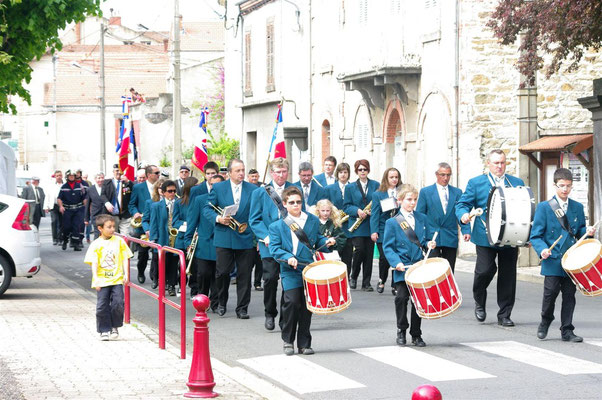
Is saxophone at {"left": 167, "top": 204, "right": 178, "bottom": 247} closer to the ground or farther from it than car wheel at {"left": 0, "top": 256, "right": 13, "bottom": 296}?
farther from it

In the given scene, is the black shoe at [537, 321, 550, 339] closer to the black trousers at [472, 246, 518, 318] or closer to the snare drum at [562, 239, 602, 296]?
the snare drum at [562, 239, 602, 296]

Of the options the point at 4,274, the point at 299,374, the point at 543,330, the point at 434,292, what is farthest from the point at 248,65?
the point at 299,374

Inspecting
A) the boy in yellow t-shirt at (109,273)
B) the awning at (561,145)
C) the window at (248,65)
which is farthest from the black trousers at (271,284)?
the window at (248,65)

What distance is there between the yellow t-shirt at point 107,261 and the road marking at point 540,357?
357 centimetres

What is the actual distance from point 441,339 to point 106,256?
3486 millimetres

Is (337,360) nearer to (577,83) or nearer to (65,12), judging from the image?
(65,12)

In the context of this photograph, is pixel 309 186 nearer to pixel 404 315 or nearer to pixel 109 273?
pixel 109 273

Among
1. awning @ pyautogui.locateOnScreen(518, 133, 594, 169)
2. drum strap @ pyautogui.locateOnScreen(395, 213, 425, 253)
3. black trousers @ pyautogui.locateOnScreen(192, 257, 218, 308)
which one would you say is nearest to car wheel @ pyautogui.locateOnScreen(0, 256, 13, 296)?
black trousers @ pyautogui.locateOnScreen(192, 257, 218, 308)

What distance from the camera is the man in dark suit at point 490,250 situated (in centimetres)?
1294

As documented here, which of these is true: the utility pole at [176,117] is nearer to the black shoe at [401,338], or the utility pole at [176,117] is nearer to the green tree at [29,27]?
the green tree at [29,27]

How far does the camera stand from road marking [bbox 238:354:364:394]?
9.28 metres

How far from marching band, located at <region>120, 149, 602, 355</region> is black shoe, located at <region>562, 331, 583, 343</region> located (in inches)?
0.7

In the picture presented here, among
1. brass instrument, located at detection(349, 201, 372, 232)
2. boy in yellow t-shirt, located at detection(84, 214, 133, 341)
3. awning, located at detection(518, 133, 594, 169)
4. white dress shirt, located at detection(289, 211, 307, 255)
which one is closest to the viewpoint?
white dress shirt, located at detection(289, 211, 307, 255)

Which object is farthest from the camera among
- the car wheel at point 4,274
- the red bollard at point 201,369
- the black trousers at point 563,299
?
the car wheel at point 4,274
